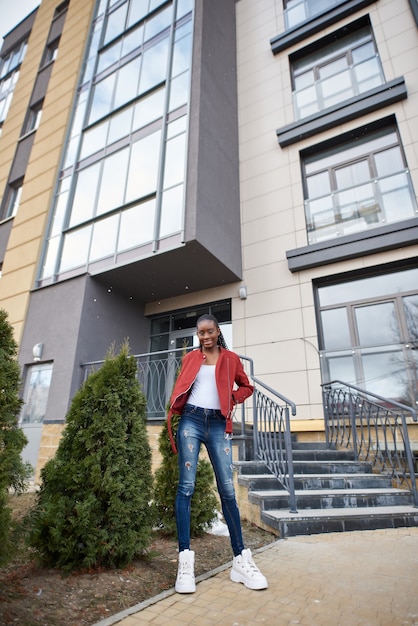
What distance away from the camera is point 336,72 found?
996cm

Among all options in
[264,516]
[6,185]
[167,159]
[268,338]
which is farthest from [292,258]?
[6,185]

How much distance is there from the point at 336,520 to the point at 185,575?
7.27 ft

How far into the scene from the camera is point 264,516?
3.86m

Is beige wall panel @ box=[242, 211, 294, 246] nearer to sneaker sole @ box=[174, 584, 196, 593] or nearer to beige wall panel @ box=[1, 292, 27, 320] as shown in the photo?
beige wall panel @ box=[1, 292, 27, 320]

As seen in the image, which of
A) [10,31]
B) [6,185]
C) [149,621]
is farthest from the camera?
[10,31]

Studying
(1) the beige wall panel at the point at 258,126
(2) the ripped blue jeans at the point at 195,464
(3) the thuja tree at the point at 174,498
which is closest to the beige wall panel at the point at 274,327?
(3) the thuja tree at the point at 174,498

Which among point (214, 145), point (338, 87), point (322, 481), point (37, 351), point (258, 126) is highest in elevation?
point (338, 87)

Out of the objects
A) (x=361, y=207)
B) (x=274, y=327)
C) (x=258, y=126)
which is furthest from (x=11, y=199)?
(x=361, y=207)

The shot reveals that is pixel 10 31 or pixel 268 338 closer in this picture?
pixel 268 338

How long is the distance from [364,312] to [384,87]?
5382 millimetres

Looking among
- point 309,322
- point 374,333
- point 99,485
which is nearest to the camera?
point 99,485

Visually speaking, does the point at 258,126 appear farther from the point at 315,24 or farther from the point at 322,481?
the point at 322,481

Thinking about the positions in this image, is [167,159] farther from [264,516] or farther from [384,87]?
[264,516]

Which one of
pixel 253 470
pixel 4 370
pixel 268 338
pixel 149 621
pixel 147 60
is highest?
pixel 147 60
